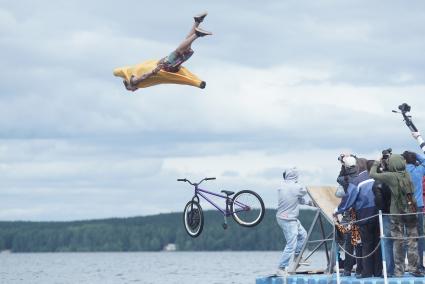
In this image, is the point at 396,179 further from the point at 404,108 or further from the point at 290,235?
Result: the point at 290,235

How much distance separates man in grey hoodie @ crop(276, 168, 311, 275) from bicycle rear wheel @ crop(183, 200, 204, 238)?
1985 millimetres

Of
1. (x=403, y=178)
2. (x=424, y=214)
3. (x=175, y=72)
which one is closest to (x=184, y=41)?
(x=175, y=72)

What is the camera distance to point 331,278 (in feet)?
82.5

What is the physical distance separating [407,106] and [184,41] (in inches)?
253

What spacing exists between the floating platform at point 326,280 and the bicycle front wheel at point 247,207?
157 centimetres

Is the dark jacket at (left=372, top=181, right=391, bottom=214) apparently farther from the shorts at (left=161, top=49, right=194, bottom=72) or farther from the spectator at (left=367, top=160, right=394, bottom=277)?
the shorts at (left=161, top=49, right=194, bottom=72)

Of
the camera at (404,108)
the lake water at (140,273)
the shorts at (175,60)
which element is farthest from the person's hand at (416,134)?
the lake water at (140,273)

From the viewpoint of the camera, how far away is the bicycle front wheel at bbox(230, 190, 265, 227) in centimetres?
2594

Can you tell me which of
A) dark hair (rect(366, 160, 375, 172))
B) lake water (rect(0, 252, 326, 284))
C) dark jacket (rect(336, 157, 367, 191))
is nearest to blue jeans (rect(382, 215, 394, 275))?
dark jacket (rect(336, 157, 367, 191))

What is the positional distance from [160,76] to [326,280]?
22.0 ft

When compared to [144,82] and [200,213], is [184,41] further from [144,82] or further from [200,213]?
[200,213]

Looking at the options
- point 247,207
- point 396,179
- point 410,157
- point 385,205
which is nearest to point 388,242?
point 385,205

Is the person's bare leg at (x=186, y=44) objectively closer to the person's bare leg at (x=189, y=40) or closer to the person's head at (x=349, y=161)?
the person's bare leg at (x=189, y=40)

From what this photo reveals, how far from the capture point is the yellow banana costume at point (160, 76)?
21.5 meters
